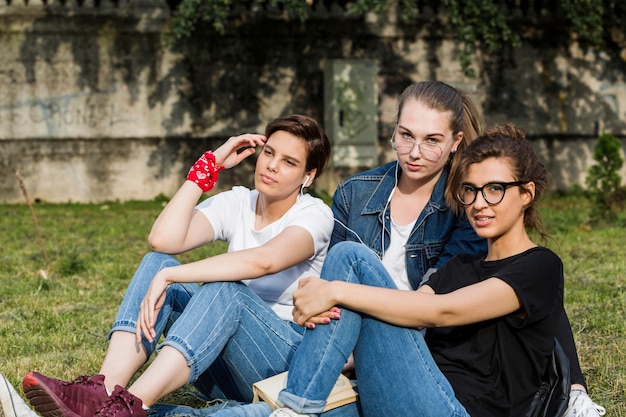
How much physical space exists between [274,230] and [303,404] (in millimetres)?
1095

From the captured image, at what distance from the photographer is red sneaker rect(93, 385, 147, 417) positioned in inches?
124

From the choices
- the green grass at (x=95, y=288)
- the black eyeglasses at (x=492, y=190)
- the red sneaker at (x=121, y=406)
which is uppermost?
the black eyeglasses at (x=492, y=190)

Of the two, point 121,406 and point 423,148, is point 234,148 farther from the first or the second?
point 121,406

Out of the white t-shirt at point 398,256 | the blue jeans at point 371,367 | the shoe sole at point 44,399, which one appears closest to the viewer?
the blue jeans at point 371,367

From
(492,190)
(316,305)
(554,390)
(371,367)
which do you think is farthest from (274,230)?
(554,390)

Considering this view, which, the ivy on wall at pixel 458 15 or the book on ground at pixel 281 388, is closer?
the book on ground at pixel 281 388

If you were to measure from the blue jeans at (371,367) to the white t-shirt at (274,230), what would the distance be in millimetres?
718

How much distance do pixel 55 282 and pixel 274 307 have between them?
395cm

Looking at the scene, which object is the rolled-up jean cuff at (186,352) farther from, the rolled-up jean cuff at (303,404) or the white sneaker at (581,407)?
the white sneaker at (581,407)

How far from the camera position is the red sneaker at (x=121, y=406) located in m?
3.15

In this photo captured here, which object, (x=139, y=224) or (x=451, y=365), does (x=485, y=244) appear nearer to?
(x=451, y=365)

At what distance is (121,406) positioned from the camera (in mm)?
3193

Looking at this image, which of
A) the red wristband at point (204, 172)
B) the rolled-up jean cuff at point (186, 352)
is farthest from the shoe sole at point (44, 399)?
the red wristband at point (204, 172)

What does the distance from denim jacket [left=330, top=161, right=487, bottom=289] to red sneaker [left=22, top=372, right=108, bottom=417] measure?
145 cm
